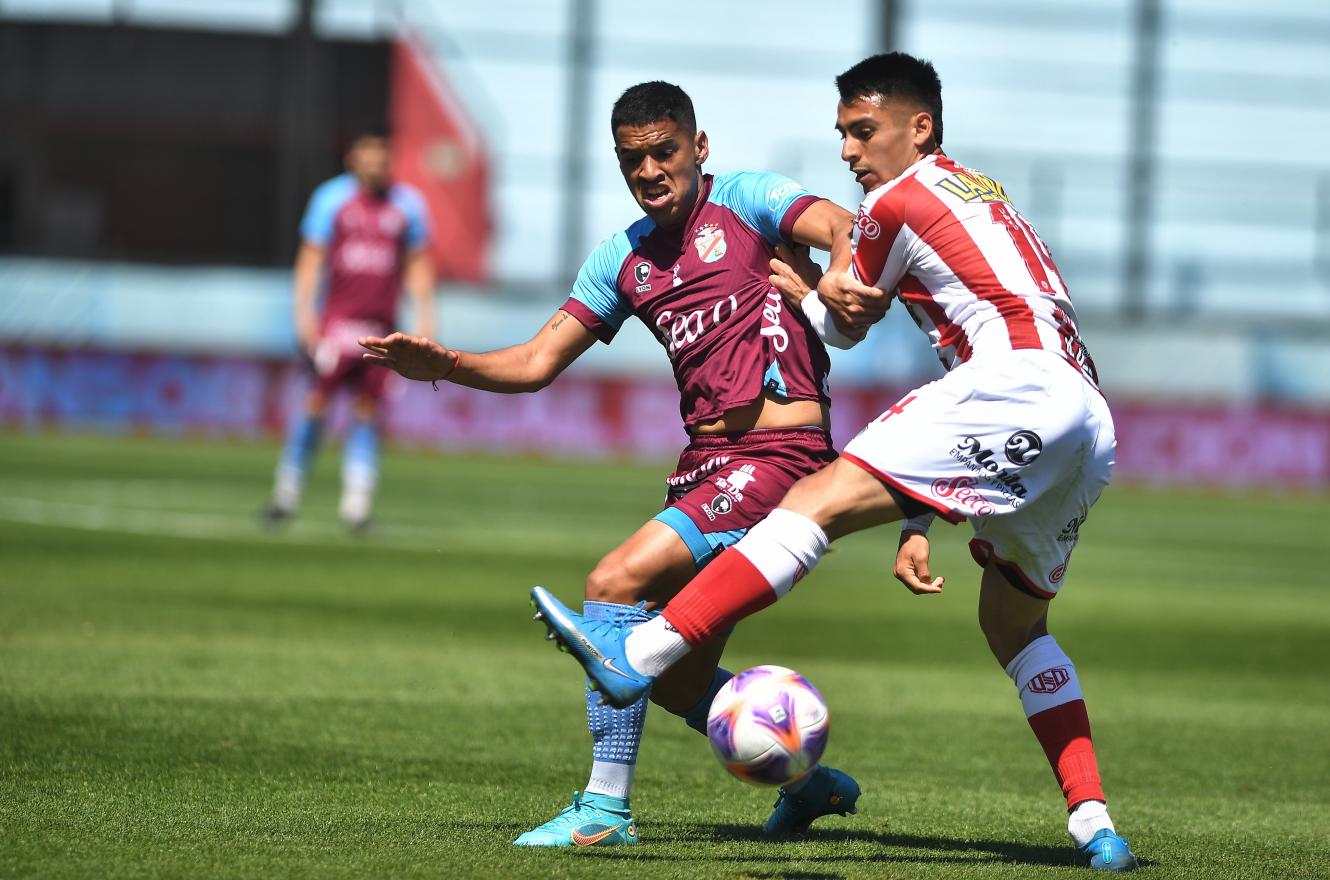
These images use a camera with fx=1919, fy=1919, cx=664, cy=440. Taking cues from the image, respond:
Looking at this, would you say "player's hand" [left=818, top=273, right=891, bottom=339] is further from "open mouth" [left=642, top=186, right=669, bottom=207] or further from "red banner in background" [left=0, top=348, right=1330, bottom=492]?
"red banner in background" [left=0, top=348, right=1330, bottom=492]

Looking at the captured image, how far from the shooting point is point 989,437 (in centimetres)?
476

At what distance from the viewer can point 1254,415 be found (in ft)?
85.4

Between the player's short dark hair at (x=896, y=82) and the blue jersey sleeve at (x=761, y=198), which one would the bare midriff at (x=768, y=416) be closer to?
the blue jersey sleeve at (x=761, y=198)

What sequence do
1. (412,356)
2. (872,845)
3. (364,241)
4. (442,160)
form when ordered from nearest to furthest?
(872,845)
(412,356)
(364,241)
(442,160)

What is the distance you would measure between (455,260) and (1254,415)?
12751 mm

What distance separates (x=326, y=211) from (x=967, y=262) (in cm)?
990

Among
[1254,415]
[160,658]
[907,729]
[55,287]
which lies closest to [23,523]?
[160,658]

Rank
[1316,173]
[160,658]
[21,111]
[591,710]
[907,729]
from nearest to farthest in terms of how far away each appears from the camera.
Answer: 1. [591,710]
2. [907,729]
3. [160,658]
4. [21,111]
5. [1316,173]

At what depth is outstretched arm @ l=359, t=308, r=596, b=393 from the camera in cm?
543

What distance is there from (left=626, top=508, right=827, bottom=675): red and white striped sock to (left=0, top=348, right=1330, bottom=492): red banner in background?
770 inches

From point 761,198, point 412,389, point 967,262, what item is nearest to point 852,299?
point 967,262

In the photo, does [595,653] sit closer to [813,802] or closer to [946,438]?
[946,438]

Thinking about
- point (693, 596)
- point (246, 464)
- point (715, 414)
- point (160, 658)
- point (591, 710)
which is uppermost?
point (715, 414)

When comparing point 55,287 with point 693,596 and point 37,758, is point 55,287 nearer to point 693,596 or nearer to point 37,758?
point 37,758
